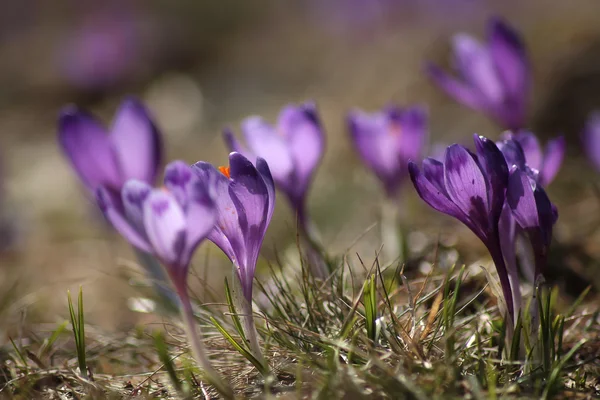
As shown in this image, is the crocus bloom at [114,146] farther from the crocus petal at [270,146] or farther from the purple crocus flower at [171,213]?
the purple crocus flower at [171,213]

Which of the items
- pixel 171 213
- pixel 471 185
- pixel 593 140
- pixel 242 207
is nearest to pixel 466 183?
pixel 471 185

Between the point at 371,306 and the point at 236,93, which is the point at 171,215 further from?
the point at 236,93

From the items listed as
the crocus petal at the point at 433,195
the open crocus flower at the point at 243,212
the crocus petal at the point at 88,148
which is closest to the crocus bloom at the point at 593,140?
the crocus petal at the point at 433,195

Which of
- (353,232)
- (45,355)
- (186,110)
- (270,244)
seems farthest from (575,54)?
(186,110)

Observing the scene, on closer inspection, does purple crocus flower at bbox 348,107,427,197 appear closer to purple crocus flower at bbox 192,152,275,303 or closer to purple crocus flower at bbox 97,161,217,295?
purple crocus flower at bbox 192,152,275,303

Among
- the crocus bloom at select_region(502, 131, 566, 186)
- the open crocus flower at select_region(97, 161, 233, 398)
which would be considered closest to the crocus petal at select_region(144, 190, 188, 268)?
the open crocus flower at select_region(97, 161, 233, 398)
